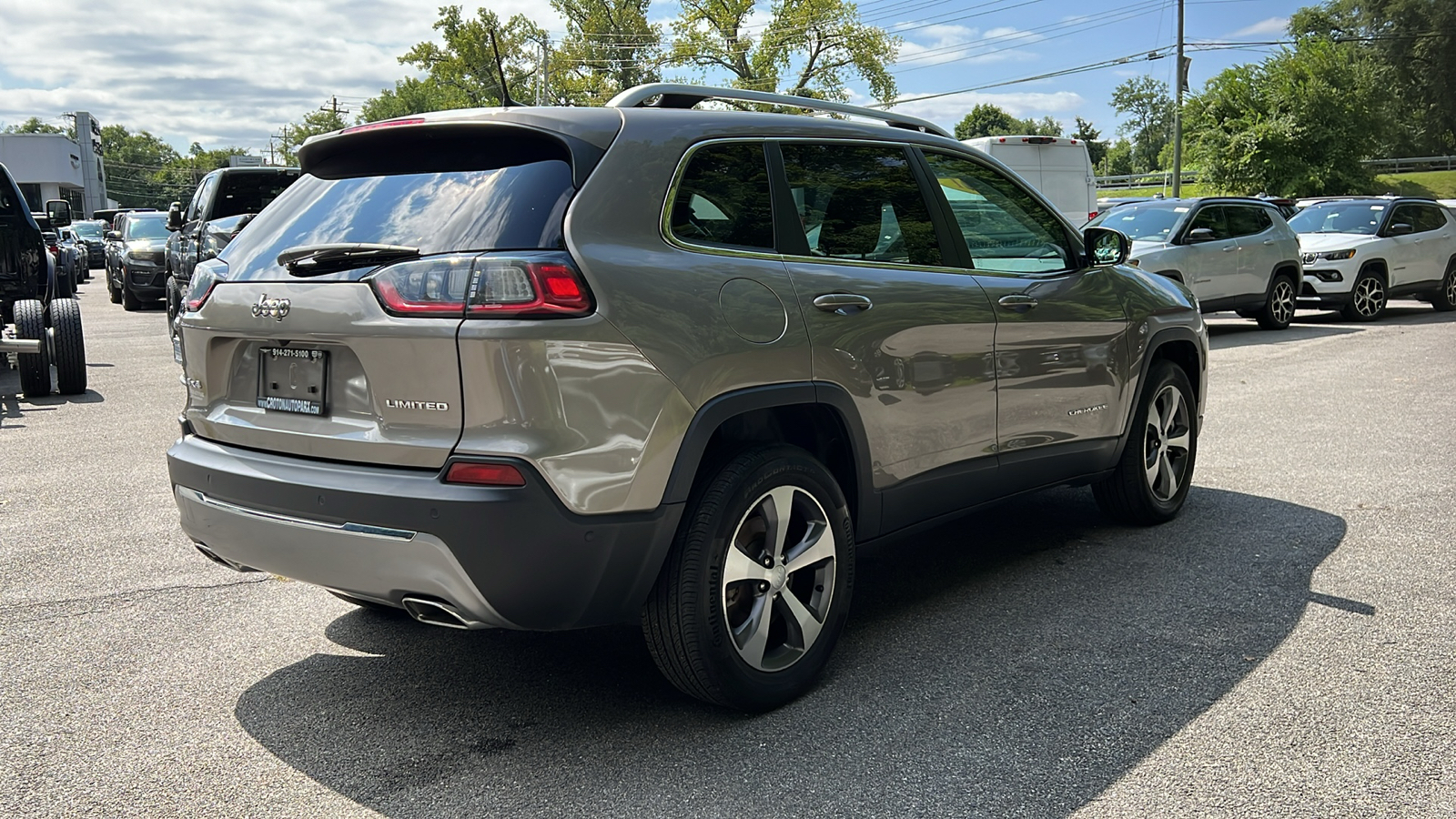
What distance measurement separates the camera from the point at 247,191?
15.5 meters

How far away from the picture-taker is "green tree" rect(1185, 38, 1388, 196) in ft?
115

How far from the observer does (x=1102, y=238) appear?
5172 mm

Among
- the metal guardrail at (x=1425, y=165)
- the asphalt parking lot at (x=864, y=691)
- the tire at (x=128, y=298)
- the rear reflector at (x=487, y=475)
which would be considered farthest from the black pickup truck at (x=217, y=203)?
the metal guardrail at (x=1425, y=165)

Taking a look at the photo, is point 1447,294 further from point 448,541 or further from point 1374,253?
point 448,541

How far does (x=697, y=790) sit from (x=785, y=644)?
0.69 meters

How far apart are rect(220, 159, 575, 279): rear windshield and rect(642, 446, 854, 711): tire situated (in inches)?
35.1

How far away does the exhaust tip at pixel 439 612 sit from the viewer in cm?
301

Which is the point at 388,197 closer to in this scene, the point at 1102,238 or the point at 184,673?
the point at 184,673

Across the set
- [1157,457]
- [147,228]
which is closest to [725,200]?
[1157,457]

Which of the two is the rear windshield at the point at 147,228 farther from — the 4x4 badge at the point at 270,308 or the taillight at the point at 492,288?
the taillight at the point at 492,288

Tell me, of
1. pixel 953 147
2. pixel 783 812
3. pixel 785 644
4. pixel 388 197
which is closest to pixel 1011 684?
pixel 785 644

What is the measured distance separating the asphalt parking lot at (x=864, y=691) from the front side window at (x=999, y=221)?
132 centimetres

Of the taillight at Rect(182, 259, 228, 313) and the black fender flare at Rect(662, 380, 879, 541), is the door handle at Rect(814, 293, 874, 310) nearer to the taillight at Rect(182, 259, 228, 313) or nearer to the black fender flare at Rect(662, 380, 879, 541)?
the black fender flare at Rect(662, 380, 879, 541)

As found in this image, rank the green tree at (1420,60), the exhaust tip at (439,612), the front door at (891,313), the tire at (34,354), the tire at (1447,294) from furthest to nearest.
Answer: the green tree at (1420,60), the tire at (1447,294), the tire at (34,354), the front door at (891,313), the exhaust tip at (439,612)
